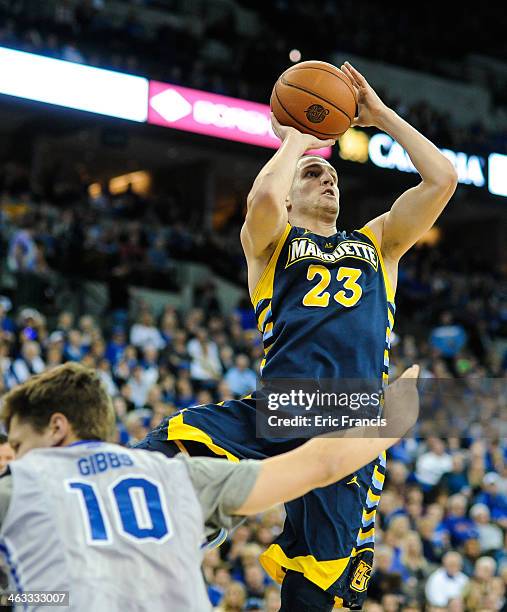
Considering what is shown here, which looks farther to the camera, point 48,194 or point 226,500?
point 48,194

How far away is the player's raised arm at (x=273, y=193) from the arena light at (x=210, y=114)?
1221 cm

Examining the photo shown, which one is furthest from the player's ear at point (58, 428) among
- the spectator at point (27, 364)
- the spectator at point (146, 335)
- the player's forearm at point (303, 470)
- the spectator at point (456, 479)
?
the spectator at point (146, 335)

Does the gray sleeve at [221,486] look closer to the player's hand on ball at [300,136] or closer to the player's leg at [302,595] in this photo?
the player's leg at [302,595]

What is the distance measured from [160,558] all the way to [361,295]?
2075mm

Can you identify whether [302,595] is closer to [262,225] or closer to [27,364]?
[262,225]

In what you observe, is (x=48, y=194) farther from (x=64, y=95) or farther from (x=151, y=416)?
(x=151, y=416)

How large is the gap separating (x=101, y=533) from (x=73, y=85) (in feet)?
44.7

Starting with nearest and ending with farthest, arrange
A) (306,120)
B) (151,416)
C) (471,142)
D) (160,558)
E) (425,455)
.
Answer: (160,558) < (306,120) < (151,416) < (425,455) < (471,142)

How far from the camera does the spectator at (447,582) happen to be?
1128cm

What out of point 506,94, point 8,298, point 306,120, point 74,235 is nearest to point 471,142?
point 506,94

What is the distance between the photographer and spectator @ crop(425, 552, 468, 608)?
37.0 ft

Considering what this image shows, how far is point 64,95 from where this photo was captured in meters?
15.6

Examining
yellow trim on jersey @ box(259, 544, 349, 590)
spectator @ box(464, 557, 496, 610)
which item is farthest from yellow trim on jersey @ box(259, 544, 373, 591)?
spectator @ box(464, 557, 496, 610)

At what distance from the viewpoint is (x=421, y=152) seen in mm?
4762
